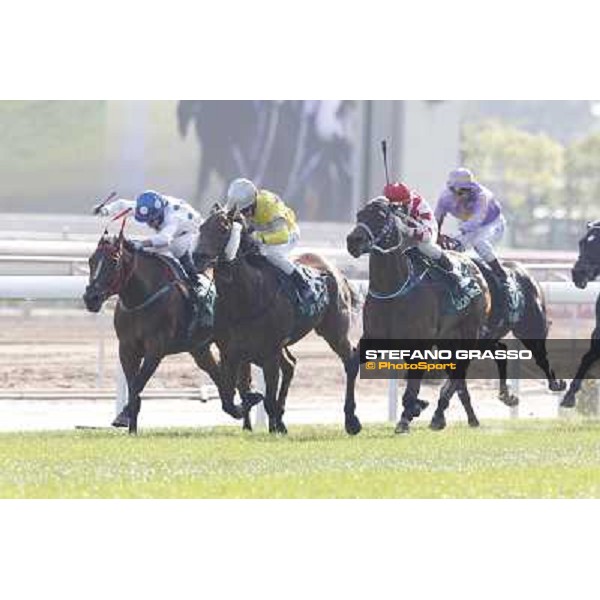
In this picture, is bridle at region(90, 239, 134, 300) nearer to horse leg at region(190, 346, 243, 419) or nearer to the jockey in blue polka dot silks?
the jockey in blue polka dot silks

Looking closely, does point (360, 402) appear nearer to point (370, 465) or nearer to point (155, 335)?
point (155, 335)

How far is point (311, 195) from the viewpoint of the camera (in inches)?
1181

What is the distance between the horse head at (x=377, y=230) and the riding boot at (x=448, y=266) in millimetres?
564

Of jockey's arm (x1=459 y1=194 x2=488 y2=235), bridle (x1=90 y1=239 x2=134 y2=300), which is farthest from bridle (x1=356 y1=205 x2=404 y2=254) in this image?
jockey's arm (x1=459 y1=194 x2=488 y2=235)

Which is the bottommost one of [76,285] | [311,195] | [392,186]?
[311,195]

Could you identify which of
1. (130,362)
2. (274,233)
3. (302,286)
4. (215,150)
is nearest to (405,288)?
(302,286)

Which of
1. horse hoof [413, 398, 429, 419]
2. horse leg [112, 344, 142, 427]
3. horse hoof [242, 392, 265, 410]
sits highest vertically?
horse leg [112, 344, 142, 427]

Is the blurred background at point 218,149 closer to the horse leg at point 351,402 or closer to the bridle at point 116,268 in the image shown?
the horse leg at point 351,402

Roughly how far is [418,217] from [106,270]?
1821 millimetres

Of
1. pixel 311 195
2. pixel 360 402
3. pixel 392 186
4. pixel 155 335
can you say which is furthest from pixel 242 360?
pixel 311 195

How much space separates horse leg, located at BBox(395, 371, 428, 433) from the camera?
12.4m

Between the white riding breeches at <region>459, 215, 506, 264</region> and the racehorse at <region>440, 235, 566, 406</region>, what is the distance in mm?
59
